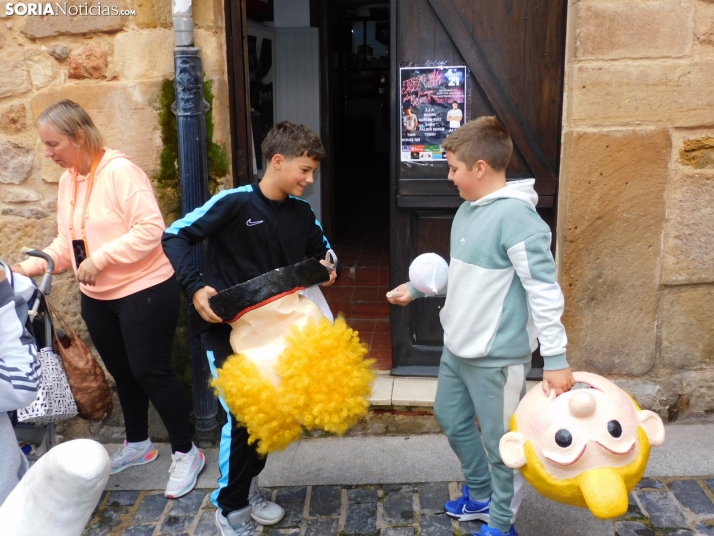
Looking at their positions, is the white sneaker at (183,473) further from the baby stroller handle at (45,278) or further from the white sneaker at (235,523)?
the baby stroller handle at (45,278)

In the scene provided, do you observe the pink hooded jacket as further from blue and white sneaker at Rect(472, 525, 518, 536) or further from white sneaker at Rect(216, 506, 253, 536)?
blue and white sneaker at Rect(472, 525, 518, 536)

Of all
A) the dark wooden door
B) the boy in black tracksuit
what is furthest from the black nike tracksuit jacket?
the dark wooden door

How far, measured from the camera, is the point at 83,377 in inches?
130

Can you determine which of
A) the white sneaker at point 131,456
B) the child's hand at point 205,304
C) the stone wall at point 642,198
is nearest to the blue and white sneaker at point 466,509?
the stone wall at point 642,198

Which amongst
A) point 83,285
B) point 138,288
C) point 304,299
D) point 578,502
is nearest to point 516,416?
point 578,502

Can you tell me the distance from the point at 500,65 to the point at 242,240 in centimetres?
184

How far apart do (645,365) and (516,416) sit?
1617 mm

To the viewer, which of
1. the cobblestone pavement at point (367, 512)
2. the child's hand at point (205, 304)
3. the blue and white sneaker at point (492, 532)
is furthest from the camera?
the cobblestone pavement at point (367, 512)

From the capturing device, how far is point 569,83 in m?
3.71

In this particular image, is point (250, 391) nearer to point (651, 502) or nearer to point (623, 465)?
point (623, 465)

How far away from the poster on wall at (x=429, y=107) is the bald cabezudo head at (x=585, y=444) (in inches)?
73.9

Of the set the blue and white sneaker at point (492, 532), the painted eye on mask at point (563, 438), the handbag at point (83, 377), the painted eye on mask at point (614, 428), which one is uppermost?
the painted eye on mask at point (614, 428)

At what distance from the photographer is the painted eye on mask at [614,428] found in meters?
2.42

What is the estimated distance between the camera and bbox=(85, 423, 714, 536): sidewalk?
316cm
